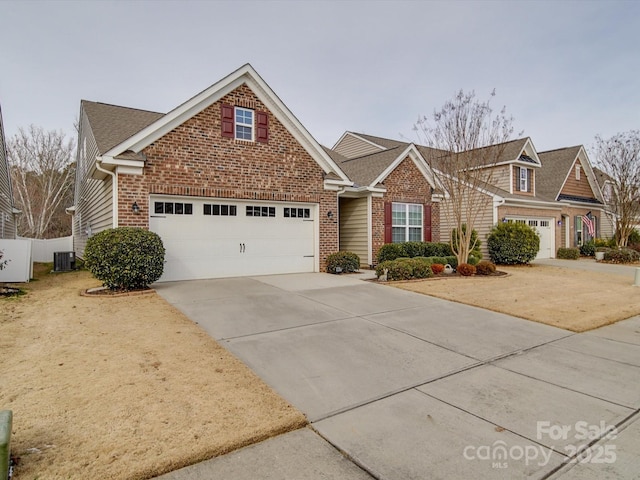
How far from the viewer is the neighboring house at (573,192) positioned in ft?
75.6

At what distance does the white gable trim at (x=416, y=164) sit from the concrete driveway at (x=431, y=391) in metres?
8.24

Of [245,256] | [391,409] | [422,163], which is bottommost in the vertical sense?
[391,409]

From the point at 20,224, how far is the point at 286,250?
30.5 m

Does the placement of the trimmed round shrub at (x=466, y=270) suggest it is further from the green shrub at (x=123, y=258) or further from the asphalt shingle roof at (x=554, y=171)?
the asphalt shingle roof at (x=554, y=171)

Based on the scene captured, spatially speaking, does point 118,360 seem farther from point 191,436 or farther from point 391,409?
point 391,409

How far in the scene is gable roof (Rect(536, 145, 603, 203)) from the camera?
23.2 meters

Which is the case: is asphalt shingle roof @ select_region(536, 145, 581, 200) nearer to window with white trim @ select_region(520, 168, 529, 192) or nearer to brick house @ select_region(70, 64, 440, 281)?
window with white trim @ select_region(520, 168, 529, 192)

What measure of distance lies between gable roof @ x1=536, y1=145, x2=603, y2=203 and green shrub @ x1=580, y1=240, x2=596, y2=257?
10.1 feet

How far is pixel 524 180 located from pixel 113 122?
20.9 meters

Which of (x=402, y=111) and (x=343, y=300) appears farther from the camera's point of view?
(x=402, y=111)

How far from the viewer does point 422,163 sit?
52.3 ft

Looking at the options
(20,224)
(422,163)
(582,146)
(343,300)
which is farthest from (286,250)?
(20,224)

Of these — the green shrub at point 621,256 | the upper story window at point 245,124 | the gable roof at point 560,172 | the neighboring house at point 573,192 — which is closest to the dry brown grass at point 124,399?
the upper story window at point 245,124

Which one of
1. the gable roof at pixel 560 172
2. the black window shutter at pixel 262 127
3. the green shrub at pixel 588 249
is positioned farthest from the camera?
the gable roof at pixel 560 172
